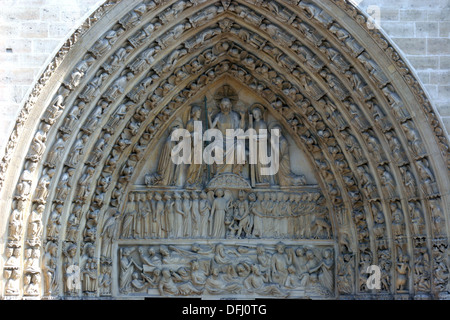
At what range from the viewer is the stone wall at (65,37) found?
11078mm

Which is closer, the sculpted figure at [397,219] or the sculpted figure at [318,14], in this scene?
the sculpted figure at [318,14]

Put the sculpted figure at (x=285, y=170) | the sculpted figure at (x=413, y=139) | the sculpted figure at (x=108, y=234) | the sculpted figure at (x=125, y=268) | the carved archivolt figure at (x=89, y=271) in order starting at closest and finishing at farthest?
the sculpted figure at (x=413, y=139) < the carved archivolt figure at (x=89, y=271) < the sculpted figure at (x=108, y=234) < the sculpted figure at (x=125, y=268) < the sculpted figure at (x=285, y=170)

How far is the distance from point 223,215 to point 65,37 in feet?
9.66

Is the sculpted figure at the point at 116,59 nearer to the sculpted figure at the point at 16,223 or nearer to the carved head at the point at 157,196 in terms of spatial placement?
the carved head at the point at 157,196

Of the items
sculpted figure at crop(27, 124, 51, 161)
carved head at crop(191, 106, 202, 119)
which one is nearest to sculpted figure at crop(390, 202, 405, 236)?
carved head at crop(191, 106, 202, 119)

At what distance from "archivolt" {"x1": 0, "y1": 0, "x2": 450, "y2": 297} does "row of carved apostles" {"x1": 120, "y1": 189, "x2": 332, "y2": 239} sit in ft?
0.83

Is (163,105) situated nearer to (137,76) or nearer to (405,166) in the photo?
(137,76)

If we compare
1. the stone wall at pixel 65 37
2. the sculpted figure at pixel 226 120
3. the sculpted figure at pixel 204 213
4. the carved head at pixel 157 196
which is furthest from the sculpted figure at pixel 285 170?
the stone wall at pixel 65 37

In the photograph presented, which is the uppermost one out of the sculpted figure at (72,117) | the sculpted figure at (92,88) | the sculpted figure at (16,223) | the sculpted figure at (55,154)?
the sculpted figure at (92,88)

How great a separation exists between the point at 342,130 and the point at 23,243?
3.88m

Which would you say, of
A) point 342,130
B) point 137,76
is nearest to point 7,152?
point 137,76

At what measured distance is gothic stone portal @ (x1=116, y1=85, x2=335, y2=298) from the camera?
1234cm

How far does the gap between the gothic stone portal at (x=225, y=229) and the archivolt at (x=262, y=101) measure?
0.73 ft

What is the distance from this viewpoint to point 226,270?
12.4 meters
